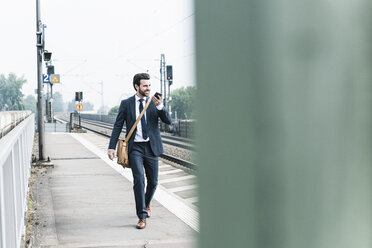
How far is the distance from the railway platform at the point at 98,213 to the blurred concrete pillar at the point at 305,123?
2.68m

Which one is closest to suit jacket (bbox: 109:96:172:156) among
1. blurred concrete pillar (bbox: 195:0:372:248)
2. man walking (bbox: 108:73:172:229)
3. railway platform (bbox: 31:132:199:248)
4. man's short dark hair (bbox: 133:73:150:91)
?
man walking (bbox: 108:73:172:229)

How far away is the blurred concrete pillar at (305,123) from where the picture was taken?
551 millimetres

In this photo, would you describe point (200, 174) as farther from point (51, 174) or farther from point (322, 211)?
point (51, 174)

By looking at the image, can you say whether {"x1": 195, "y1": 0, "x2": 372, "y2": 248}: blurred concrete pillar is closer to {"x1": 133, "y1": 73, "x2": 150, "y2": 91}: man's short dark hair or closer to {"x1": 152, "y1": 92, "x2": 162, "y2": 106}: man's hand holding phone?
{"x1": 152, "y1": 92, "x2": 162, "y2": 106}: man's hand holding phone

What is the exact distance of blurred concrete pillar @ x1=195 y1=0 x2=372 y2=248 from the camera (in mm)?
551

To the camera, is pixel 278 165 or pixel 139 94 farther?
pixel 139 94

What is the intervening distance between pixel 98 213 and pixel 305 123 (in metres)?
6.39

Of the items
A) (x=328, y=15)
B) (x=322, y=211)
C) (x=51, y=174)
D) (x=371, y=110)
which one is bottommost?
(x=51, y=174)

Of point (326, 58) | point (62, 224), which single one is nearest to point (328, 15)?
point (326, 58)

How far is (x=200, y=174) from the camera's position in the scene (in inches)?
26.7

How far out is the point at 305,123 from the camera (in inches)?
22.2

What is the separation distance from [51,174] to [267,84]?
426 inches

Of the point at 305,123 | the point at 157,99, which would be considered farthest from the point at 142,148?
the point at 305,123

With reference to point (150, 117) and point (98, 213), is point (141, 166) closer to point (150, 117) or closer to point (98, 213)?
point (150, 117)
